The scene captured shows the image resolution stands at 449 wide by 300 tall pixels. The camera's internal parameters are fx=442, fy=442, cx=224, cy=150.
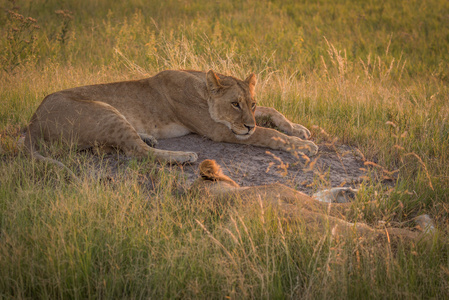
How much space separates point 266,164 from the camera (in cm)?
455

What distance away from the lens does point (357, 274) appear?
2344mm

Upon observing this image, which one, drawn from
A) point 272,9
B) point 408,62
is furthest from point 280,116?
point 272,9

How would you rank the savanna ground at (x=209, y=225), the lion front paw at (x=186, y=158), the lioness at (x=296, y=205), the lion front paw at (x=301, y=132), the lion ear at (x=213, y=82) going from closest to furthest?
the savanna ground at (x=209, y=225)
the lioness at (x=296, y=205)
the lion front paw at (x=186, y=158)
the lion ear at (x=213, y=82)
the lion front paw at (x=301, y=132)

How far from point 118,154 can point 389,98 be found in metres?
4.37

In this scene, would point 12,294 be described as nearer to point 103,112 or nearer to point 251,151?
point 103,112

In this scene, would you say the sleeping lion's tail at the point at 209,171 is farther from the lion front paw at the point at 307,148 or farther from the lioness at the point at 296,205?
the lion front paw at the point at 307,148

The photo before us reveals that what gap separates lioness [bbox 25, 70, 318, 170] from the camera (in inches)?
181

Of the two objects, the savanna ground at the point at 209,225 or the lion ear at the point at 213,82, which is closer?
the savanna ground at the point at 209,225

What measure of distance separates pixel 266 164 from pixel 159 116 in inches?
57.1

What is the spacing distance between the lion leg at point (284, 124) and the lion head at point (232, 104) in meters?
0.53

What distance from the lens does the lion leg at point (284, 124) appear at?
17.6ft

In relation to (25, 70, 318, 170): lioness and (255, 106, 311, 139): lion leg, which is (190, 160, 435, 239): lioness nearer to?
(25, 70, 318, 170): lioness

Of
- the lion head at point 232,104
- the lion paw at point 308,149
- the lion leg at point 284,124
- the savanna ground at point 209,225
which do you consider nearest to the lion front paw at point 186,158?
the savanna ground at point 209,225

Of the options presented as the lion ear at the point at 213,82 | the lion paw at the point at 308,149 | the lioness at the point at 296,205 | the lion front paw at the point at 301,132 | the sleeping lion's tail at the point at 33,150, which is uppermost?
the lion ear at the point at 213,82
